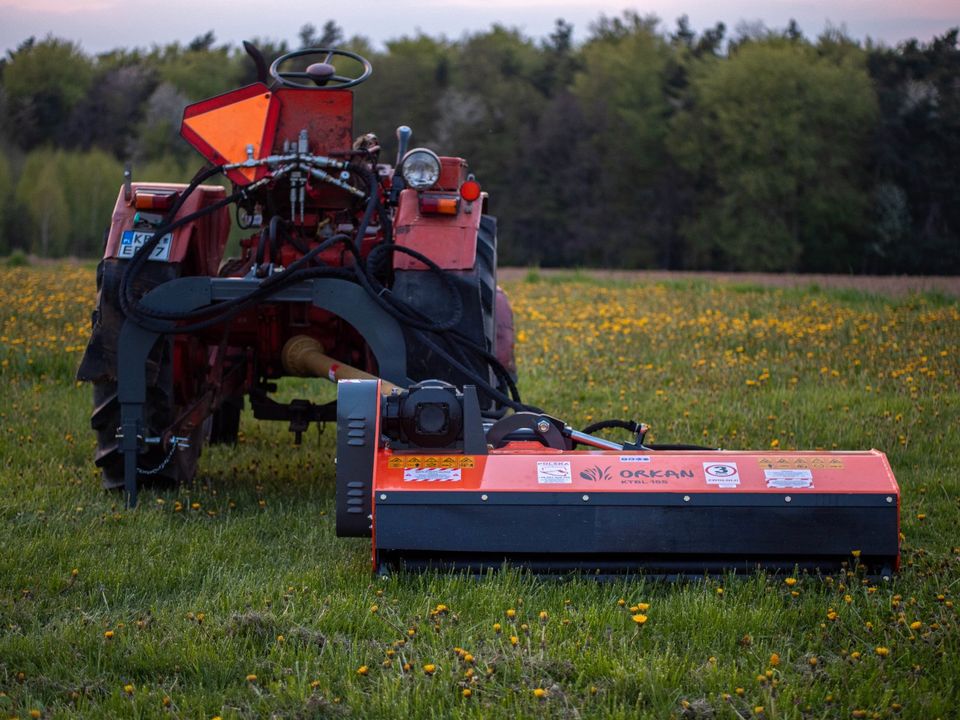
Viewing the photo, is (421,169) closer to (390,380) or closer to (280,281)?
(280,281)

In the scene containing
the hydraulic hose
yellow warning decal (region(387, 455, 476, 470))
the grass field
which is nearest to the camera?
the grass field

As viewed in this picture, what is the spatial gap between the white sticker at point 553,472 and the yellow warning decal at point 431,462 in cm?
23

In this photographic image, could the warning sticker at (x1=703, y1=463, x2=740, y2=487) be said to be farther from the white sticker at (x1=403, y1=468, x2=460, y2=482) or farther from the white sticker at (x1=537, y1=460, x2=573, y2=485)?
the white sticker at (x1=403, y1=468, x2=460, y2=482)

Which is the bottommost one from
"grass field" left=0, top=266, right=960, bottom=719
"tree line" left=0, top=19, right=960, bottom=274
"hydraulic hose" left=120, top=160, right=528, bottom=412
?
"grass field" left=0, top=266, right=960, bottom=719

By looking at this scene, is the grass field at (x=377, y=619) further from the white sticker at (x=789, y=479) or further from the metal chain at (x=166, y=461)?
the white sticker at (x=789, y=479)

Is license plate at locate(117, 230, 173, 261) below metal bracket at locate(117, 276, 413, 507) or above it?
above

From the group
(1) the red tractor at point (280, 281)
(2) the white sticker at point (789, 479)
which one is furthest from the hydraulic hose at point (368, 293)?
(2) the white sticker at point (789, 479)

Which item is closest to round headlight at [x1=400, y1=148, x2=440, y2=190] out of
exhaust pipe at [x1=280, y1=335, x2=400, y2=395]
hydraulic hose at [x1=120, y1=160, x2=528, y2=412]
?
hydraulic hose at [x1=120, y1=160, x2=528, y2=412]

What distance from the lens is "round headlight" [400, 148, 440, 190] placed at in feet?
17.1

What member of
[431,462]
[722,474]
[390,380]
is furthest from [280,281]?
[722,474]

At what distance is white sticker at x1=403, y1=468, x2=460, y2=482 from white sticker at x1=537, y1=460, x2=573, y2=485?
0.90ft

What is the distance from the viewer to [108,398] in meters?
5.23

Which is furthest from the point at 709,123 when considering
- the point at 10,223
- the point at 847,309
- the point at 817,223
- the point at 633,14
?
the point at 847,309

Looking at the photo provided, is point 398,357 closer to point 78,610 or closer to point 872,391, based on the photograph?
point 78,610
